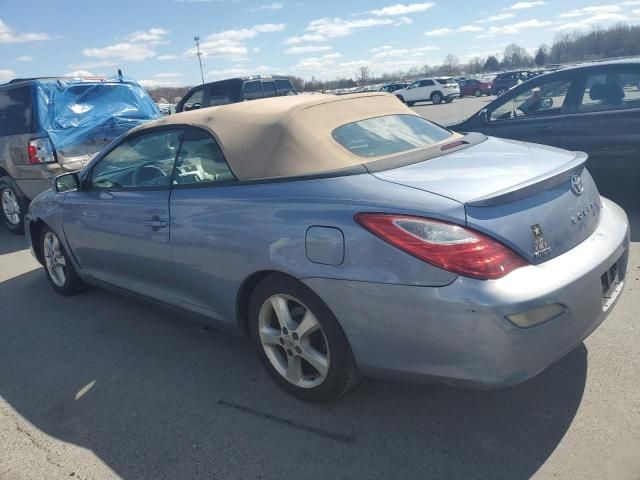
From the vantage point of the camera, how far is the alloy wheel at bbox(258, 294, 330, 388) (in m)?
2.66

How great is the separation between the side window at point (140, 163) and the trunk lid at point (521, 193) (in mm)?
1584

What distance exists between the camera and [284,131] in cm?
294

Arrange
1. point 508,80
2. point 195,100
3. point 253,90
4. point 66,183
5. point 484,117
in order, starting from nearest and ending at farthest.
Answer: point 66,183
point 484,117
point 253,90
point 195,100
point 508,80

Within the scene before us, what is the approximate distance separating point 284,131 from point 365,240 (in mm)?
955

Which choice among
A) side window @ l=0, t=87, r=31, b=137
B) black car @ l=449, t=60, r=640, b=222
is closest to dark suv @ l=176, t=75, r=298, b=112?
side window @ l=0, t=87, r=31, b=137

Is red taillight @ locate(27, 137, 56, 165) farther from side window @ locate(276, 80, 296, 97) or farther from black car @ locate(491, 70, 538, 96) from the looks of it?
black car @ locate(491, 70, 538, 96)

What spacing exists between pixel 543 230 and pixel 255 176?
149cm

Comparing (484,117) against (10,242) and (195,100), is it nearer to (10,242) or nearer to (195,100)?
(10,242)

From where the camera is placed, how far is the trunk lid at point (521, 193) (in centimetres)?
224

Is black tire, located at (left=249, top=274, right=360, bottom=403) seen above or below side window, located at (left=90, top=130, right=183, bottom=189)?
below

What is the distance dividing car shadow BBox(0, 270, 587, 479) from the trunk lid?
0.85 m

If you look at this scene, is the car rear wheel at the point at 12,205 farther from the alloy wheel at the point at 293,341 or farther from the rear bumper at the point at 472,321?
the rear bumper at the point at 472,321

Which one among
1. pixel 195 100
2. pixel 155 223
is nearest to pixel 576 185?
pixel 155 223

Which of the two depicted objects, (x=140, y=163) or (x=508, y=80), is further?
(x=508, y=80)
